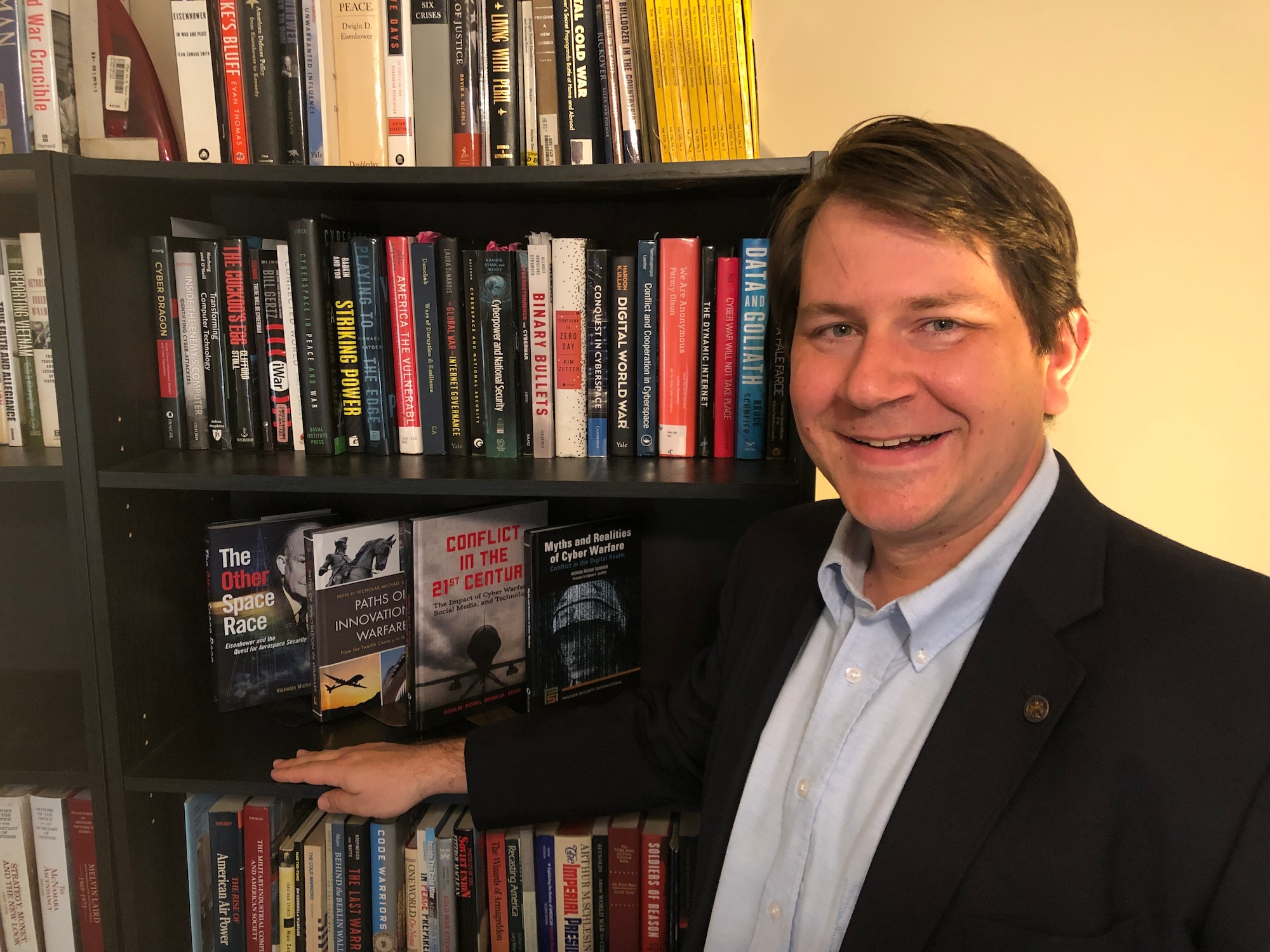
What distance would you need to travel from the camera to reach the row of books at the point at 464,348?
124cm

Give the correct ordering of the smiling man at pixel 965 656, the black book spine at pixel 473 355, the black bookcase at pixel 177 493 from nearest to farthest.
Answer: the smiling man at pixel 965 656 → the black bookcase at pixel 177 493 → the black book spine at pixel 473 355

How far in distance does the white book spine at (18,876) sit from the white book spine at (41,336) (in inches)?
23.1

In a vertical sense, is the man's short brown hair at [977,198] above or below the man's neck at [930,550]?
above

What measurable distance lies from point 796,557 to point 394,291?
2.35ft

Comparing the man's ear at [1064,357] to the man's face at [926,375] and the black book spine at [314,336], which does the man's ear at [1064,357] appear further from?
the black book spine at [314,336]

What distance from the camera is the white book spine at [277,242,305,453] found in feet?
4.24

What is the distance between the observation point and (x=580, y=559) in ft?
4.55

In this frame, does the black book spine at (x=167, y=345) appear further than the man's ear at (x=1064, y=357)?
Yes

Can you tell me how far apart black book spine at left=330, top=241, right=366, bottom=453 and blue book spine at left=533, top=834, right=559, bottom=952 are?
2.21 feet

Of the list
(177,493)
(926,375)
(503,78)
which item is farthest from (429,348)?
(926,375)

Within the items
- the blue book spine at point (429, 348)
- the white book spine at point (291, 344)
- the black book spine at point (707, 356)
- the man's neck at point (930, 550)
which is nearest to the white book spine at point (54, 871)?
the white book spine at point (291, 344)

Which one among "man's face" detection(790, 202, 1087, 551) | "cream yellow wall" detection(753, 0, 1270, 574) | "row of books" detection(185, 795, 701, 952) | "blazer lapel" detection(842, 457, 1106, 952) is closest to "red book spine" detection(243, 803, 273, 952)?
"row of books" detection(185, 795, 701, 952)

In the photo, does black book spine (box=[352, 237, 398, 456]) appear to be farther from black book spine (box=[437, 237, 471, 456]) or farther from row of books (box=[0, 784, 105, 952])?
row of books (box=[0, 784, 105, 952])

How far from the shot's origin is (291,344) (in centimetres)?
131
